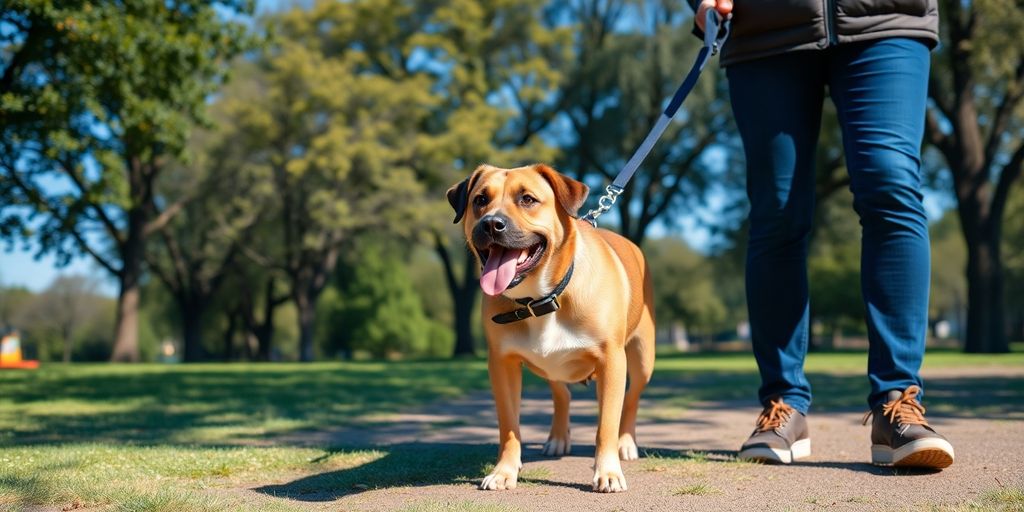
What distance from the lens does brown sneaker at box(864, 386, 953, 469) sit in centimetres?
352

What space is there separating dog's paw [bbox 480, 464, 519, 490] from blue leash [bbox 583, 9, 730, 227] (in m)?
1.32

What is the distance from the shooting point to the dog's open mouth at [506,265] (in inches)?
142

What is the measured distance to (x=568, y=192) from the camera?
388 centimetres

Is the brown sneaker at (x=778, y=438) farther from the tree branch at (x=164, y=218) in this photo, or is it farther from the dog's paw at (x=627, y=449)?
the tree branch at (x=164, y=218)

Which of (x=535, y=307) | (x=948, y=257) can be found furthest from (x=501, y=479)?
(x=948, y=257)

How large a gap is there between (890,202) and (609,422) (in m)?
1.56

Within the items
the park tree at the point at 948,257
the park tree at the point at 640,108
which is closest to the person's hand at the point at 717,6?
the park tree at the point at 640,108

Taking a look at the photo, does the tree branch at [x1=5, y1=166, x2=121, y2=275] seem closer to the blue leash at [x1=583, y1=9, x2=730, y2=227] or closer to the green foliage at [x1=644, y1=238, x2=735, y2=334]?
the blue leash at [x1=583, y1=9, x2=730, y2=227]

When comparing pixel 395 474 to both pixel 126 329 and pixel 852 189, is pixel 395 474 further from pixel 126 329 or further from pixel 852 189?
pixel 126 329

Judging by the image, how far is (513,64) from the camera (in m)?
33.0

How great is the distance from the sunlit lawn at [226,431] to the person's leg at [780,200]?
152cm

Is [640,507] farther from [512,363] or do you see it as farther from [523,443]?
[523,443]

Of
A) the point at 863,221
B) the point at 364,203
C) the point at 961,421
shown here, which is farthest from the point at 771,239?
the point at 364,203

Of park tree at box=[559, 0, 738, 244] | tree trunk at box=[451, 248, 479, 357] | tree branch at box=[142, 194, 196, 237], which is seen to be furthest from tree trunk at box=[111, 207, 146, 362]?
park tree at box=[559, 0, 738, 244]
